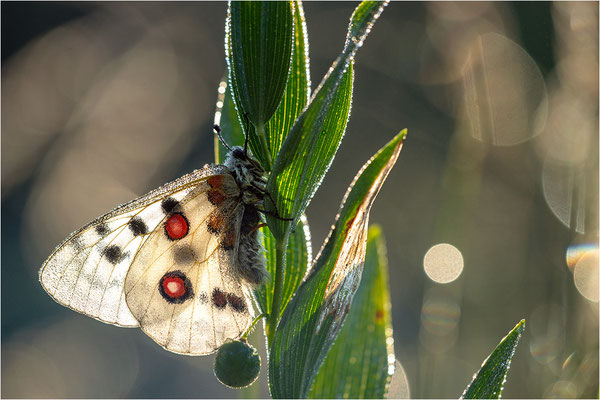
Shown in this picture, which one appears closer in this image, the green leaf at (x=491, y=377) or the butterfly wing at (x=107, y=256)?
the green leaf at (x=491, y=377)

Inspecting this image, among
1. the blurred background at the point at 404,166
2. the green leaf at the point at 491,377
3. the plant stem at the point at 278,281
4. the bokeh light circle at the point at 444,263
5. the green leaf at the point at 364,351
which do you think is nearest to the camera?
the green leaf at the point at 364,351

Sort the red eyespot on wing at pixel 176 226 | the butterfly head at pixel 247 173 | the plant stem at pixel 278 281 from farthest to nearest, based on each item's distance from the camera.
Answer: the red eyespot on wing at pixel 176 226, the butterfly head at pixel 247 173, the plant stem at pixel 278 281

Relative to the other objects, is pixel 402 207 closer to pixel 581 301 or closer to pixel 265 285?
pixel 581 301

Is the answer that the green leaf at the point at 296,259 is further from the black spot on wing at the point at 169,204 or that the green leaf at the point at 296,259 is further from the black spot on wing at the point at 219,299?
the black spot on wing at the point at 169,204

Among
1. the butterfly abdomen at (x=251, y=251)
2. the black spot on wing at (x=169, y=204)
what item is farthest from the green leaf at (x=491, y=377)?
the black spot on wing at (x=169, y=204)

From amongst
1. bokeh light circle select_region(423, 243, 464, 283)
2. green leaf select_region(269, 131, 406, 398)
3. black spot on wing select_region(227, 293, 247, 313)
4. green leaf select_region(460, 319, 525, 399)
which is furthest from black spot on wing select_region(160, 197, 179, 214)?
bokeh light circle select_region(423, 243, 464, 283)

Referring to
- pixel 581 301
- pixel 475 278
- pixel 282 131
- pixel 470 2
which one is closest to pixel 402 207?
pixel 475 278
